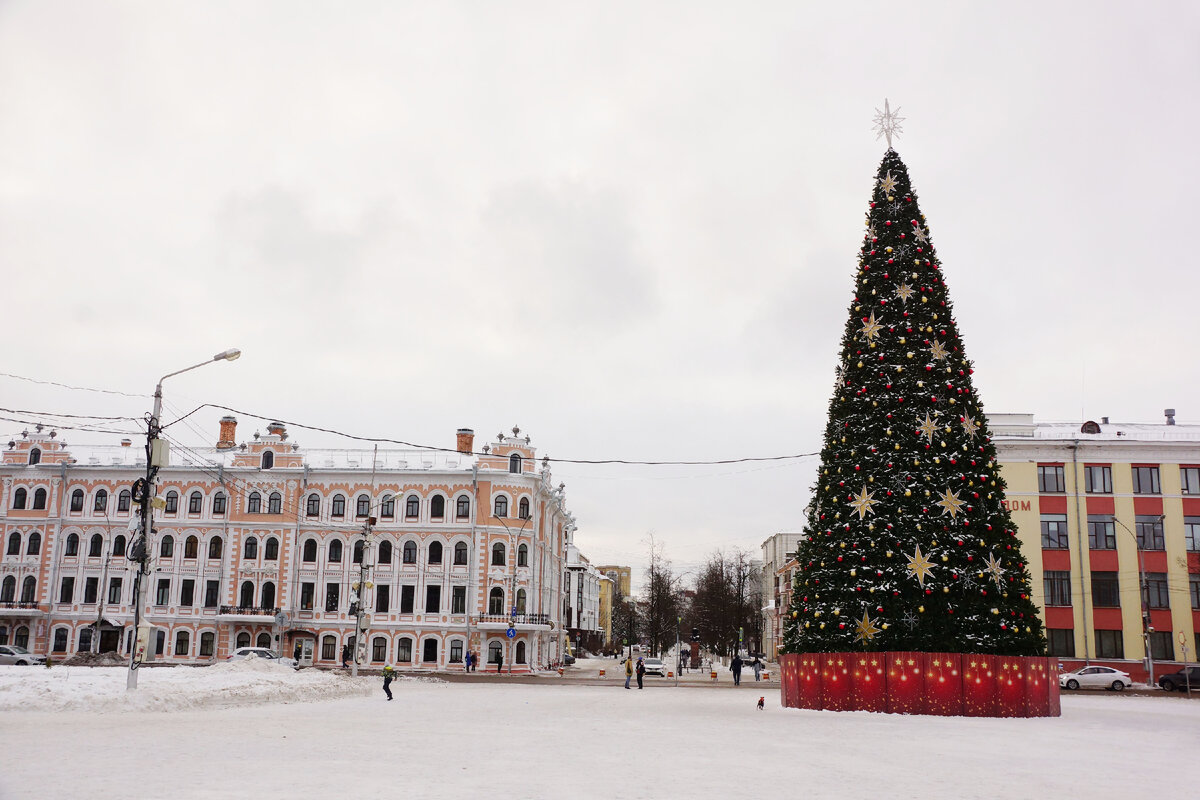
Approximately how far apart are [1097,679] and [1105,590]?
27.6 ft

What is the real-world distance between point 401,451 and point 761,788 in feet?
170

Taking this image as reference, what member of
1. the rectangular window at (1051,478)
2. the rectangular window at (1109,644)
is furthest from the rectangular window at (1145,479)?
the rectangular window at (1109,644)

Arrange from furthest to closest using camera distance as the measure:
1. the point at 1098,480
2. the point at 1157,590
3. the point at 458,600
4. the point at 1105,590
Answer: the point at 458,600, the point at 1098,480, the point at 1105,590, the point at 1157,590

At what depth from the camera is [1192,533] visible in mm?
51969

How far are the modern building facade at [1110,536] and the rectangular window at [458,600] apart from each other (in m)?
32.1

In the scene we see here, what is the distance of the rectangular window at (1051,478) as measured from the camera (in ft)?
173

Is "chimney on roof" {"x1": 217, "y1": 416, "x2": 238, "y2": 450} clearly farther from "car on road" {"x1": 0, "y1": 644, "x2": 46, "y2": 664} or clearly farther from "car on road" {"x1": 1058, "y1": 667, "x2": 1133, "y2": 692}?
"car on road" {"x1": 1058, "y1": 667, "x2": 1133, "y2": 692}

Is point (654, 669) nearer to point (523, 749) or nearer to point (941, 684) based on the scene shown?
point (941, 684)

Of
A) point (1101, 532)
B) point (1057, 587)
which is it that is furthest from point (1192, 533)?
point (1057, 587)

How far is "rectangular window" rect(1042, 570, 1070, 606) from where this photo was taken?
2021 inches

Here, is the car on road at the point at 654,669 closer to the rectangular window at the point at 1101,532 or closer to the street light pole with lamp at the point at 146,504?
the rectangular window at the point at 1101,532

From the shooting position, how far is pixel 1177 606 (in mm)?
50625

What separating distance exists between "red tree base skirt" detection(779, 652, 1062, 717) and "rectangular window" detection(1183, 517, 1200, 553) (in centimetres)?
3591

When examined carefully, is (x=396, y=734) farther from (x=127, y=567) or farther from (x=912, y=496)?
(x=127, y=567)
